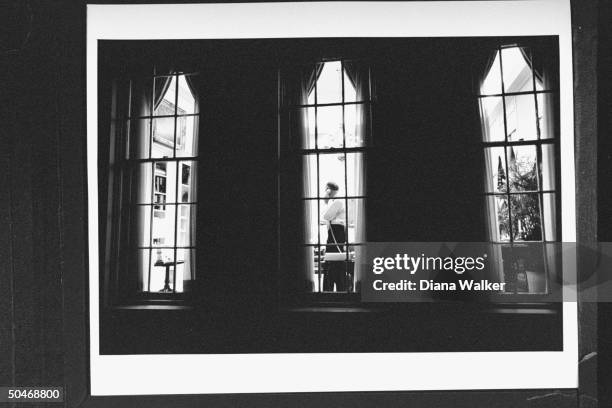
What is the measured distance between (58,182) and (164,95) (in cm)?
77

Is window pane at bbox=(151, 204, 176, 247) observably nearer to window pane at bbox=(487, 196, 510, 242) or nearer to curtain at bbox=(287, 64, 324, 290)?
curtain at bbox=(287, 64, 324, 290)

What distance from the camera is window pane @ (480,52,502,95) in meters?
2.21

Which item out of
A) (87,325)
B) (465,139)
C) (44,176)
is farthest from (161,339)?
(465,139)

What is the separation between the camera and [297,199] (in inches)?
88.0

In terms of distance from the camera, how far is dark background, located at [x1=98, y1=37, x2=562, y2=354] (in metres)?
2.21

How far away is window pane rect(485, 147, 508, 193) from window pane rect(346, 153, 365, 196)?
709 millimetres

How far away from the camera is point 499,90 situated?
2211 mm

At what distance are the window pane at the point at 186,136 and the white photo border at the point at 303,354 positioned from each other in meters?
0.46

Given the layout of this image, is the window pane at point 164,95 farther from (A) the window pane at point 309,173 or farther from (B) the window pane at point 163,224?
(A) the window pane at point 309,173

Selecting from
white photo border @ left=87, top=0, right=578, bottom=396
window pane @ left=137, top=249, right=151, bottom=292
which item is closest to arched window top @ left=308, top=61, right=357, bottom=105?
white photo border @ left=87, top=0, right=578, bottom=396

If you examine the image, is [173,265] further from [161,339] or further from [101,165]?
[101,165]

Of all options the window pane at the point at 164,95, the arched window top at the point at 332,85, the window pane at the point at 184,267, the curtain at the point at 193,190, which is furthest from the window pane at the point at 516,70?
the window pane at the point at 184,267

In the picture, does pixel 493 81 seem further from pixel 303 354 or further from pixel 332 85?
pixel 303 354

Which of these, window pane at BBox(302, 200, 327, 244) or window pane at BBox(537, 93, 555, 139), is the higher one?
window pane at BBox(537, 93, 555, 139)
